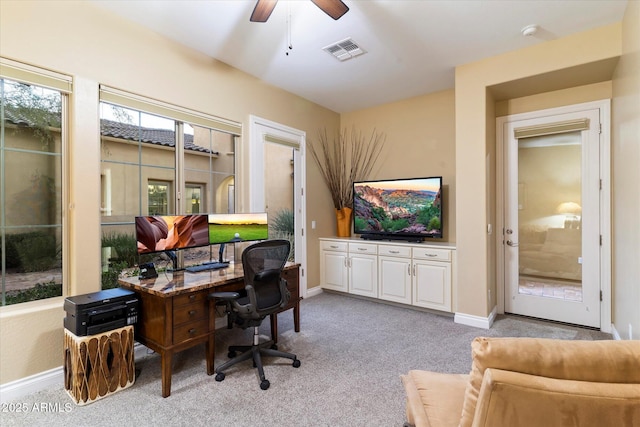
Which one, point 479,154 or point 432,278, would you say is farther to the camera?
point 432,278

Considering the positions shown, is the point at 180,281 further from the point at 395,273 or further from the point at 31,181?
the point at 395,273

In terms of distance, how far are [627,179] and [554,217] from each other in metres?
1.18

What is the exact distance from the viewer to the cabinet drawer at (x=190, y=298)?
7.23 feet

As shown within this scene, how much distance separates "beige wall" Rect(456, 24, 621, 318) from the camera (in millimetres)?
3176

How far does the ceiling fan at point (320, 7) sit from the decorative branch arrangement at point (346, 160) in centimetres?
262

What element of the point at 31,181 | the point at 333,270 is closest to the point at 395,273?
the point at 333,270

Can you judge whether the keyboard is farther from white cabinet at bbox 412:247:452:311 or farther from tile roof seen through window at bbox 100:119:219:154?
white cabinet at bbox 412:247:452:311

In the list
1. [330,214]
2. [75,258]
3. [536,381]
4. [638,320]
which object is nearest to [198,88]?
[75,258]

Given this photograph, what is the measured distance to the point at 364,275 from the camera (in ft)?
14.2

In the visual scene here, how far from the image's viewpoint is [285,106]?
420cm

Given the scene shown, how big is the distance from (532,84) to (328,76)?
7.29 ft

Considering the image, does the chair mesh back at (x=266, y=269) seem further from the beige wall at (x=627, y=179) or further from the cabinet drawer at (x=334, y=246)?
the beige wall at (x=627, y=179)

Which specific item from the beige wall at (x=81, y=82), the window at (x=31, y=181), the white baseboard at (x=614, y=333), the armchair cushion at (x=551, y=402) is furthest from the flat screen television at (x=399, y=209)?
the window at (x=31, y=181)

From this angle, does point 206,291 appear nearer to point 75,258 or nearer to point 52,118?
point 75,258
